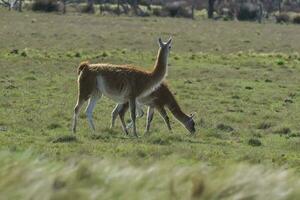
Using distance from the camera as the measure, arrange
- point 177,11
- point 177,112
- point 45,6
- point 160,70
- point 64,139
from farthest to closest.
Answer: point 177,11 < point 45,6 < point 177,112 < point 160,70 < point 64,139

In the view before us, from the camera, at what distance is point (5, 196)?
Result: 4934 millimetres

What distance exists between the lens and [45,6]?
81.7m

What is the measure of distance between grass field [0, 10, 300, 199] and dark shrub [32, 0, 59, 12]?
2119 cm

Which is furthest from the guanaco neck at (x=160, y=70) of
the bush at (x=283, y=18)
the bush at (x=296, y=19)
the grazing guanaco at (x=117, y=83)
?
the bush at (x=283, y=18)

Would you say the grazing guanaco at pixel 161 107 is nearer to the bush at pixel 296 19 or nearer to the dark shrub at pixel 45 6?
the dark shrub at pixel 45 6

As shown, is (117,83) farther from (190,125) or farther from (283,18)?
(283,18)

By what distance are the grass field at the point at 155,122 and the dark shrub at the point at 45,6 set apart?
69.5 ft

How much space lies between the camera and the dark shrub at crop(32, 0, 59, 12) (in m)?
81.1

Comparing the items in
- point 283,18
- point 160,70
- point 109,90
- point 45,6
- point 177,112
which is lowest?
point 283,18

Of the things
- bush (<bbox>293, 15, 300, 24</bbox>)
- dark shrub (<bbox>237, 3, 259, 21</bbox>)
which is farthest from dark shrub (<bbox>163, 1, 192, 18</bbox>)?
bush (<bbox>293, 15, 300, 24</bbox>)

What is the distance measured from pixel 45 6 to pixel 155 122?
207 feet

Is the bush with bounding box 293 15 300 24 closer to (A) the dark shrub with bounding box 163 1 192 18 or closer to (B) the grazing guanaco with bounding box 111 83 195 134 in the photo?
(A) the dark shrub with bounding box 163 1 192 18

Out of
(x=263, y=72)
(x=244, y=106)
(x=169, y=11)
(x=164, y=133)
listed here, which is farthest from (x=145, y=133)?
(x=169, y=11)

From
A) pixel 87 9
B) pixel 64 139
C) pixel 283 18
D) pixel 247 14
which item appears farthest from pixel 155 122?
pixel 247 14
